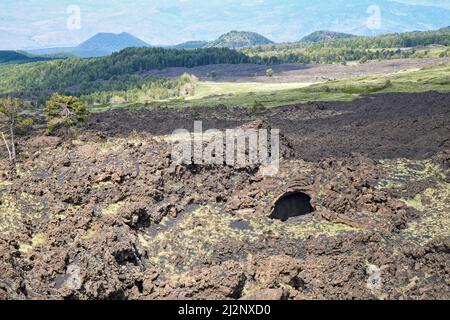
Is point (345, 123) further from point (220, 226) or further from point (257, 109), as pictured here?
point (220, 226)

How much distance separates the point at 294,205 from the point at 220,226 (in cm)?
676

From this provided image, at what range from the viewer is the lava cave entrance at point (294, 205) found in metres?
40.0

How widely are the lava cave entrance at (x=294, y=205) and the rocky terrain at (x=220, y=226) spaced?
0.10 metres

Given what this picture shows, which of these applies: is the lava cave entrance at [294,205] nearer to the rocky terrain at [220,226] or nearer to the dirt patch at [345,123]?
the rocky terrain at [220,226]

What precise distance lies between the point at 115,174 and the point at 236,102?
80616 mm

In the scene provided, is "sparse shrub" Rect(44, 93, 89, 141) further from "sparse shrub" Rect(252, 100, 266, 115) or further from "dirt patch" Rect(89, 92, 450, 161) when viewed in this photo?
"sparse shrub" Rect(252, 100, 266, 115)

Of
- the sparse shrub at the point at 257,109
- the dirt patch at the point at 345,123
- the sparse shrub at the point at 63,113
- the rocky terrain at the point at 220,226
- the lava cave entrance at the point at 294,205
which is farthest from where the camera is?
the sparse shrub at the point at 257,109

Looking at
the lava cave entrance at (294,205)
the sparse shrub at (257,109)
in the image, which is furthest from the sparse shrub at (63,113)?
the sparse shrub at (257,109)

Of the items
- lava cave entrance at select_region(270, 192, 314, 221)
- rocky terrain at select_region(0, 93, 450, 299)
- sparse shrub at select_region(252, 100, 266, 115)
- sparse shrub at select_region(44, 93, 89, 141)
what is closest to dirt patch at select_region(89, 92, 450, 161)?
sparse shrub at select_region(252, 100, 266, 115)

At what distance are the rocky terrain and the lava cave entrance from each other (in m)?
0.10

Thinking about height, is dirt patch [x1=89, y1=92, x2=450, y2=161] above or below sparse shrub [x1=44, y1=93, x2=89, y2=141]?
below

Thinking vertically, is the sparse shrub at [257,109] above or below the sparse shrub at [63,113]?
below

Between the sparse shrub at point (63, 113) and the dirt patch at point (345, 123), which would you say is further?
the sparse shrub at point (63, 113)

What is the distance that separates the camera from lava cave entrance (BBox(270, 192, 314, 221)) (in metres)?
40.0
